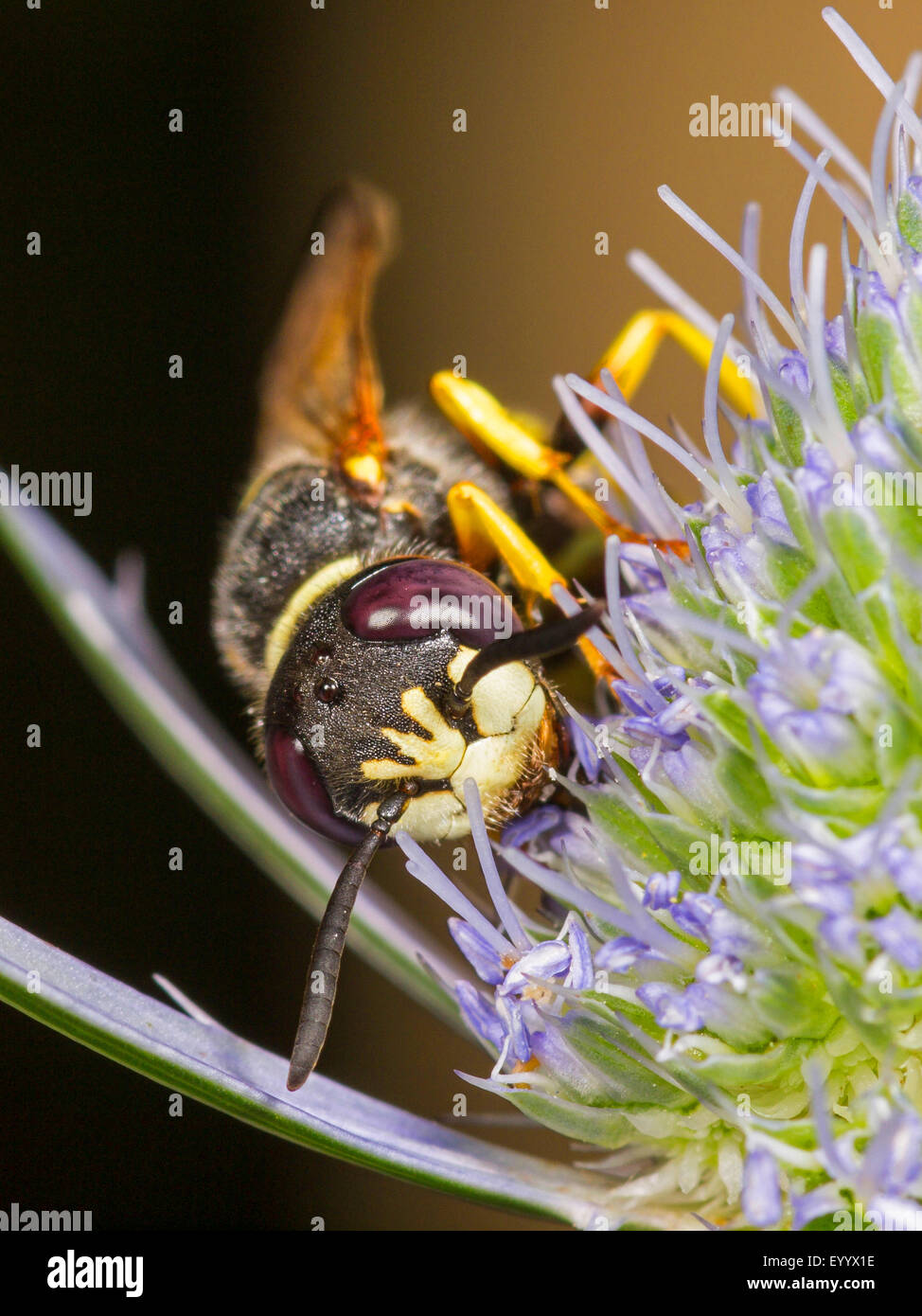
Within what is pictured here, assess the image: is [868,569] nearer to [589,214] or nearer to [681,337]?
[681,337]

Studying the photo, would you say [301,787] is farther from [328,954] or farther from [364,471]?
[364,471]

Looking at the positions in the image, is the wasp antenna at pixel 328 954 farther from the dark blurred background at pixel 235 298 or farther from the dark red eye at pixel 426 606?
the dark blurred background at pixel 235 298

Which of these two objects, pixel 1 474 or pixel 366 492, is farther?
pixel 1 474

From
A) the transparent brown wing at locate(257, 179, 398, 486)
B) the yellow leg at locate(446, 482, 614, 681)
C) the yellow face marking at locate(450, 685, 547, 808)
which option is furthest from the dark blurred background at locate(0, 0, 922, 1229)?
the yellow face marking at locate(450, 685, 547, 808)

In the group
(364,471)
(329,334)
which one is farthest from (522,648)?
(329,334)

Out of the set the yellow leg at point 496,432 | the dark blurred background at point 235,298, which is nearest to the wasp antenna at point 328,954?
the yellow leg at point 496,432
